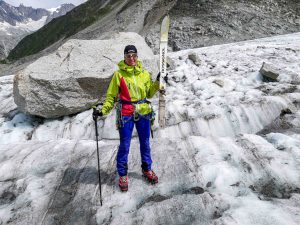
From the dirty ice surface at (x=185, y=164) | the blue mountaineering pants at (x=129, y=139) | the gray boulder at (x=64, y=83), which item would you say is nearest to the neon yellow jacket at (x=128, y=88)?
the blue mountaineering pants at (x=129, y=139)

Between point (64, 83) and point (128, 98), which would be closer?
point (128, 98)

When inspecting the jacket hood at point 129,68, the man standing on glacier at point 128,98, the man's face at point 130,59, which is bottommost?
the man standing on glacier at point 128,98

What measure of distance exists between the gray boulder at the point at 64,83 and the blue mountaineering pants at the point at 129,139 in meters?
5.01

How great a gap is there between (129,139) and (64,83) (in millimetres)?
5462

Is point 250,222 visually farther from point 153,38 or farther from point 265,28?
point 265,28

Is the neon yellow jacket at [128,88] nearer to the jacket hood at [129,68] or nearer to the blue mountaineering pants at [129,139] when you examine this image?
the jacket hood at [129,68]

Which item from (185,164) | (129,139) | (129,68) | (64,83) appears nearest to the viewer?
(129,68)

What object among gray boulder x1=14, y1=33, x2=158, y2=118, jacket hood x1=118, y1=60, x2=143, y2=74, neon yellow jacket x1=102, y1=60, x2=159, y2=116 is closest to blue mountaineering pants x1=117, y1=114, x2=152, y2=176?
neon yellow jacket x1=102, y1=60, x2=159, y2=116

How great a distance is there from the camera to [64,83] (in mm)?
11102

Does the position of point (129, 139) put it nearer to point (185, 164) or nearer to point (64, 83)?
point (185, 164)

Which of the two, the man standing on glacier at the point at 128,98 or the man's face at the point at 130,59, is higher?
the man's face at the point at 130,59

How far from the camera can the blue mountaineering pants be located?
21.6 feet

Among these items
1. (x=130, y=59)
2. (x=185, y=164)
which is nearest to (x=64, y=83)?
(x=130, y=59)

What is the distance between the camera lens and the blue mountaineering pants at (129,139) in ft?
21.6
